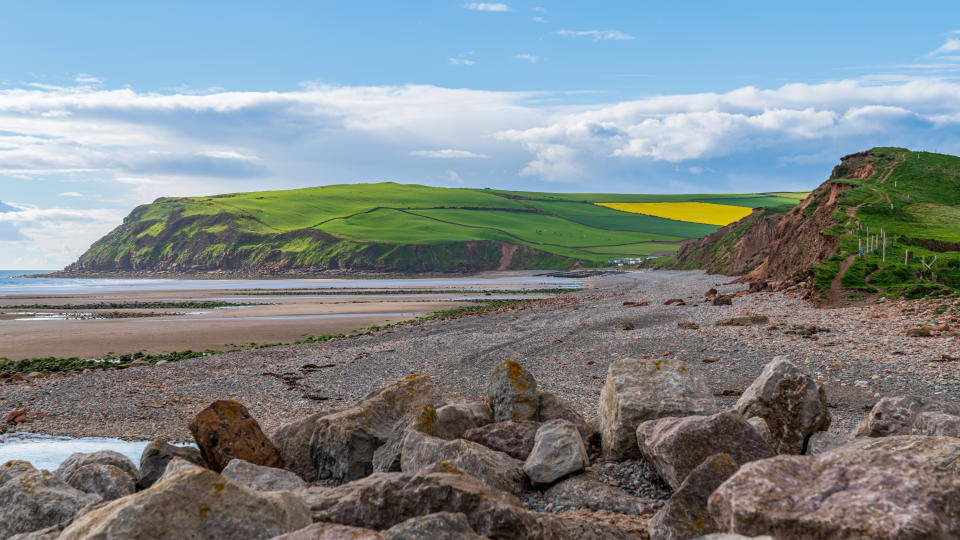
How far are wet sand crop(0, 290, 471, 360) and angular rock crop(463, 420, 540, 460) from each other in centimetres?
→ 2733

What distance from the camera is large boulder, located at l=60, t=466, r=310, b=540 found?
5.75 metres

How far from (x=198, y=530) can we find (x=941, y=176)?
79.7 meters

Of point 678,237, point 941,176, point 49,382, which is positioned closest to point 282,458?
point 49,382

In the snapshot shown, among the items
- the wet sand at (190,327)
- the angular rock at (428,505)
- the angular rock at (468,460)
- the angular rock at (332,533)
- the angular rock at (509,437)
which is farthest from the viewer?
the wet sand at (190,327)

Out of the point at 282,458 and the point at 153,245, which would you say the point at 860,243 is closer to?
the point at 282,458

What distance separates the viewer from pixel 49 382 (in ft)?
79.5

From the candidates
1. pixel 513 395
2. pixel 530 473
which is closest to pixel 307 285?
pixel 513 395

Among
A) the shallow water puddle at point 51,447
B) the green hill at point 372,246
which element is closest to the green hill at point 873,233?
the shallow water puddle at point 51,447

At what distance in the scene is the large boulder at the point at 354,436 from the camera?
10.6 metres

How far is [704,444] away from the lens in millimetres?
7648

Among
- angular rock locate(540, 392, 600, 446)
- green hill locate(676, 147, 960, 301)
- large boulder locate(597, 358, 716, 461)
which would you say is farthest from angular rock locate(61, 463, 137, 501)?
green hill locate(676, 147, 960, 301)

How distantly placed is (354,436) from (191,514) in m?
4.78

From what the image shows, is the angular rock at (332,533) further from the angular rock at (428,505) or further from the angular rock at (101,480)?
the angular rock at (101,480)

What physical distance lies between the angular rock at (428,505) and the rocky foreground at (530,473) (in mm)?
15
